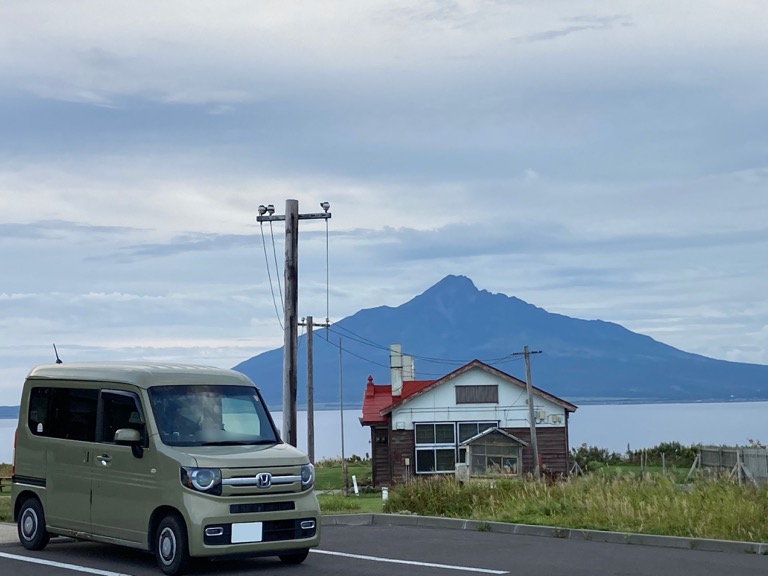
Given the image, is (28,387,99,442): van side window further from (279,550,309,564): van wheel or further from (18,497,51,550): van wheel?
(279,550,309,564): van wheel

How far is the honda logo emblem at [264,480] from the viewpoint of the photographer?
12359mm

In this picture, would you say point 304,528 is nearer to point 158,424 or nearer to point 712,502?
point 158,424

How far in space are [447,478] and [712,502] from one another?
548 centimetres

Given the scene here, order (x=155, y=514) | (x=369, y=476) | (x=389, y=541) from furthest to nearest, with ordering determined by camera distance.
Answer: (x=369, y=476), (x=389, y=541), (x=155, y=514)

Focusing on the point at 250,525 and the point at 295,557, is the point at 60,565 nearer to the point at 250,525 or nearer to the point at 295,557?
the point at 250,525

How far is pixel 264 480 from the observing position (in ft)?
40.7

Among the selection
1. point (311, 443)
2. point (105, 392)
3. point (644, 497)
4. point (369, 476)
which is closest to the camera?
point (105, 392)

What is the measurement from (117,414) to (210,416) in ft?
3.61

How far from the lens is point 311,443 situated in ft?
163

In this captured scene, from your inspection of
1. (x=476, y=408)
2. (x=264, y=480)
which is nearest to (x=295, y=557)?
(x=264, y=480)

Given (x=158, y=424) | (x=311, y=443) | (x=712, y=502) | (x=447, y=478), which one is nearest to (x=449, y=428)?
(x=311, y=443)

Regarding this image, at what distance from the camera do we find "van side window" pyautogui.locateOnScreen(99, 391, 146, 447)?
13.0 meters

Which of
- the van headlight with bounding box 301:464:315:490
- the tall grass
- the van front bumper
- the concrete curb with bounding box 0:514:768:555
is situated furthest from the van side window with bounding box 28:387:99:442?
the tall grass

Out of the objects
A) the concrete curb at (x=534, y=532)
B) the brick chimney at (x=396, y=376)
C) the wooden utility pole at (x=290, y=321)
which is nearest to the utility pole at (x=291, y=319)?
the wooden utility pole at (x=290, y=321)
